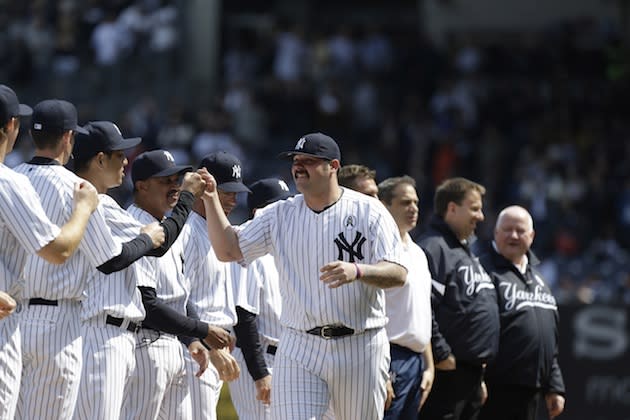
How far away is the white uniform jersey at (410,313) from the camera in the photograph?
9.30 m

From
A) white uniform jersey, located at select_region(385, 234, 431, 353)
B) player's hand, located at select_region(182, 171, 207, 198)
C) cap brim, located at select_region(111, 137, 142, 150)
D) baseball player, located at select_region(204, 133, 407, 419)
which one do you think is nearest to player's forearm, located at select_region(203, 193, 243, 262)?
baseball player, located at select_region(204, 133, 407, 419)

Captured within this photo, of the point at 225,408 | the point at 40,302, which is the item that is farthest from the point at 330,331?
the point at 225,408

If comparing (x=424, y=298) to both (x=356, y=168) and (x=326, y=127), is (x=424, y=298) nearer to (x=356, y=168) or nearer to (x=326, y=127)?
(x=356, y=168)

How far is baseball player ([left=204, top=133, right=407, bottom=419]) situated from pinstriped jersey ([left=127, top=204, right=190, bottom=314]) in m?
0.33

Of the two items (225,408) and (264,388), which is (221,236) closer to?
(264,388)

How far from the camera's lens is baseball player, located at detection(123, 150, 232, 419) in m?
8.02

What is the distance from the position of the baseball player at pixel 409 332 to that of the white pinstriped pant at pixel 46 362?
2702mm

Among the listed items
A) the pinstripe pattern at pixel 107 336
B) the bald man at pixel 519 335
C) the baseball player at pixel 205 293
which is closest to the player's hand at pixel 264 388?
the baseball player at pixel 205 293

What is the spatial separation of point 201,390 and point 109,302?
119cm

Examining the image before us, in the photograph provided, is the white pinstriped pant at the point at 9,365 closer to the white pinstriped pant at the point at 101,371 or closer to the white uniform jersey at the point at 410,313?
the white pinstriped pant at the point at 101,371

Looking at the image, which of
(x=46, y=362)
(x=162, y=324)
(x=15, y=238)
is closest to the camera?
(x=15, y=238)

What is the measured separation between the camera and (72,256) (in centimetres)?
738

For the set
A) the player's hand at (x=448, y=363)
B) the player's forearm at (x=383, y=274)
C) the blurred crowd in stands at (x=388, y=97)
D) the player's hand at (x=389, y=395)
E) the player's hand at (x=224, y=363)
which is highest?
the blurred crowd in stands at (x=388, y=97)

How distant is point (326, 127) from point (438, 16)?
422cm
